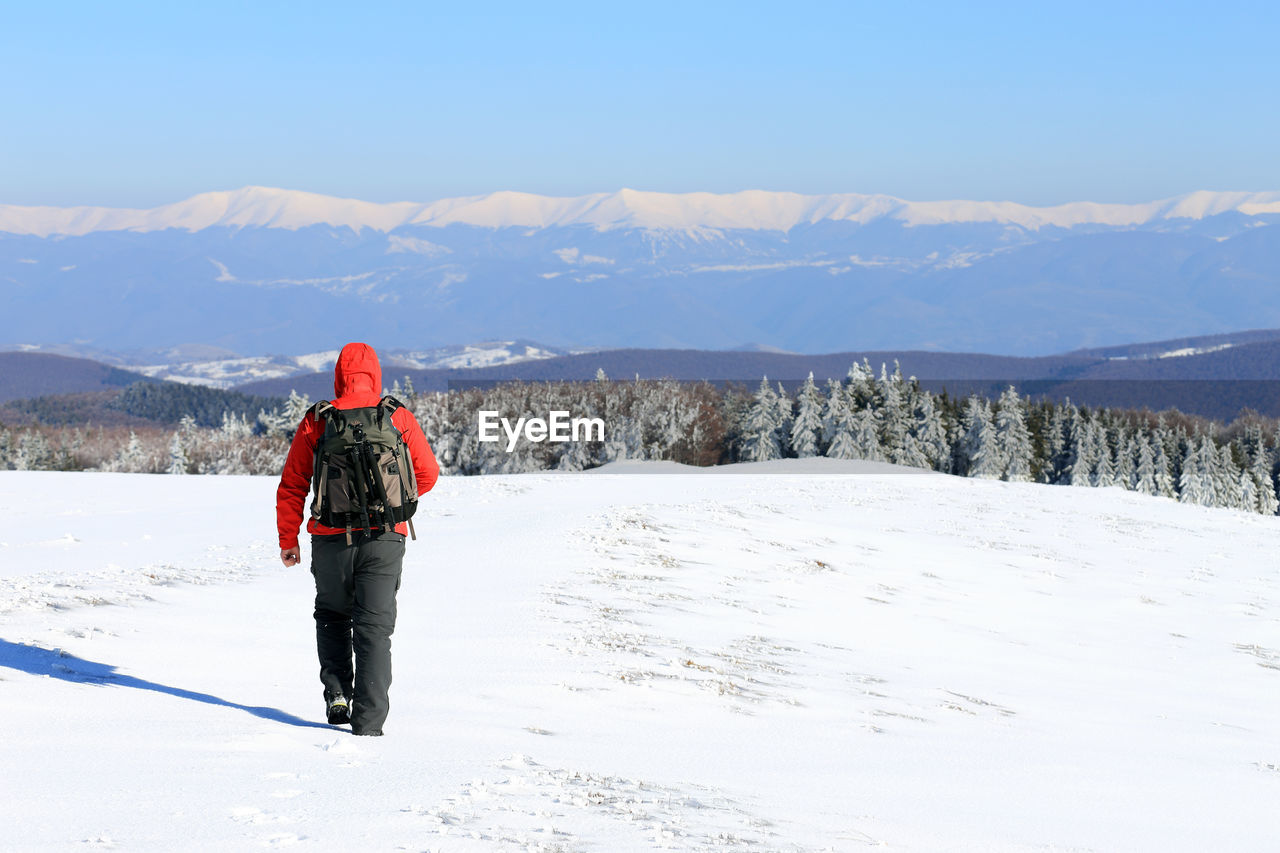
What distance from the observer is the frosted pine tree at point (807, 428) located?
8362 centimetres

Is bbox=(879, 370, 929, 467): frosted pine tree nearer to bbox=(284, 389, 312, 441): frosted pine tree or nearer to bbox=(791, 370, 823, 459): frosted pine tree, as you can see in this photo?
bbox=(791, 370, 823, 459): frosted pine tree

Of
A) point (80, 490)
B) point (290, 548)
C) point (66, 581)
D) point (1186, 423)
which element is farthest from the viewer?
point (1186, 423)

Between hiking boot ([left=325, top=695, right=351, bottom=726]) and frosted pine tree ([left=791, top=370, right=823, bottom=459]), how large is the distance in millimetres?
76434

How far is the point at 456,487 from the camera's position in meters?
29.3

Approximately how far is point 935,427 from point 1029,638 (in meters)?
77.9

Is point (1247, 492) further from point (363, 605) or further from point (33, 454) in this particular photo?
point (33, 454)

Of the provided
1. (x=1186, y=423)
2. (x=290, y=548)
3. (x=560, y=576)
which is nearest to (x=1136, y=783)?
(x=290, y=548)

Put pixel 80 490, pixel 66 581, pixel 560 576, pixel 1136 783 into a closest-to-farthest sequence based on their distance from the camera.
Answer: pixel 1136 783 < pixel 66 581 < pixel 560 576 < pixel 80 490

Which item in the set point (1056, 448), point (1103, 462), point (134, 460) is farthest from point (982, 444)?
point (134, 460)

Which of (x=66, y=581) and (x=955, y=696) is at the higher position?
(x=66, y=581)

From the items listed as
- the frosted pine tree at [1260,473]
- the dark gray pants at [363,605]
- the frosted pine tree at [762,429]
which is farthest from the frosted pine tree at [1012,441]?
the dark gray pants at [363,605]

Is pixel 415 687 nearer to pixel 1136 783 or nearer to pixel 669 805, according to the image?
pixel 669 805

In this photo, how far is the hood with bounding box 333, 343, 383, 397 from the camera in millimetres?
7824

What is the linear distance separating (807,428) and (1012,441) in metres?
17.9
